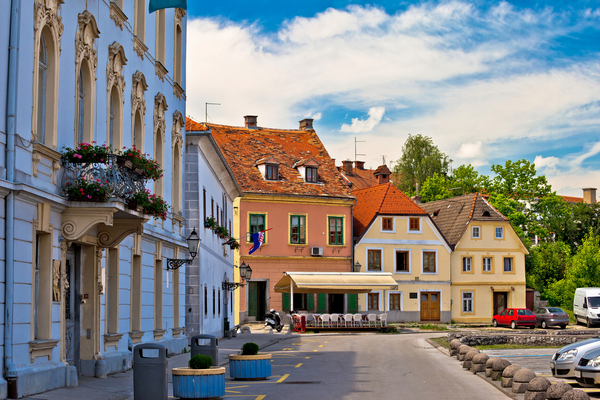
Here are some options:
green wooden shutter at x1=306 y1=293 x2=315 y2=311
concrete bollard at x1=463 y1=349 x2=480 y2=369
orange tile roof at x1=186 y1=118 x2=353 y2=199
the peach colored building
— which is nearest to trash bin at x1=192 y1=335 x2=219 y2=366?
concrete bollard at x1=463 y1=349 x2=480 y2=369

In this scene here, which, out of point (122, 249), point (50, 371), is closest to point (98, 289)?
point (122, 249)

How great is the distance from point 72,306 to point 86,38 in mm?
5733

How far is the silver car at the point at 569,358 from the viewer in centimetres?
1598

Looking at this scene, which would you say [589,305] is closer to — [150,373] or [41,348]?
[150,373]

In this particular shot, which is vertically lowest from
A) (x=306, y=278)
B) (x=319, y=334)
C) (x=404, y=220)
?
(x=319, y=334)

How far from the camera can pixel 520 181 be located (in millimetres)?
73438

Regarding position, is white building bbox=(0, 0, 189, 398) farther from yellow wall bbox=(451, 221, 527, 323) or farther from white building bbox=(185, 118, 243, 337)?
yellow wall bbox=(451, 221, 527, 323)

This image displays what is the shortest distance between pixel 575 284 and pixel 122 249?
162ft

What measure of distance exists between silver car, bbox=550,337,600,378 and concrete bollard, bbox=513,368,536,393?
227 centimetres

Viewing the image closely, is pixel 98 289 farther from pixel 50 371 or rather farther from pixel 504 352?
pixel 504 352

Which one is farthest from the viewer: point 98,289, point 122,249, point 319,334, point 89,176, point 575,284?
point 575,284

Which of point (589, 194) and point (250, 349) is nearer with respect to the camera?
point (250, 349)

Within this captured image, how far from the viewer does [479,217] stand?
187 feet

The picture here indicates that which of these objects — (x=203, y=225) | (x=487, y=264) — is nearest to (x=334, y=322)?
(x=203, y=225)
